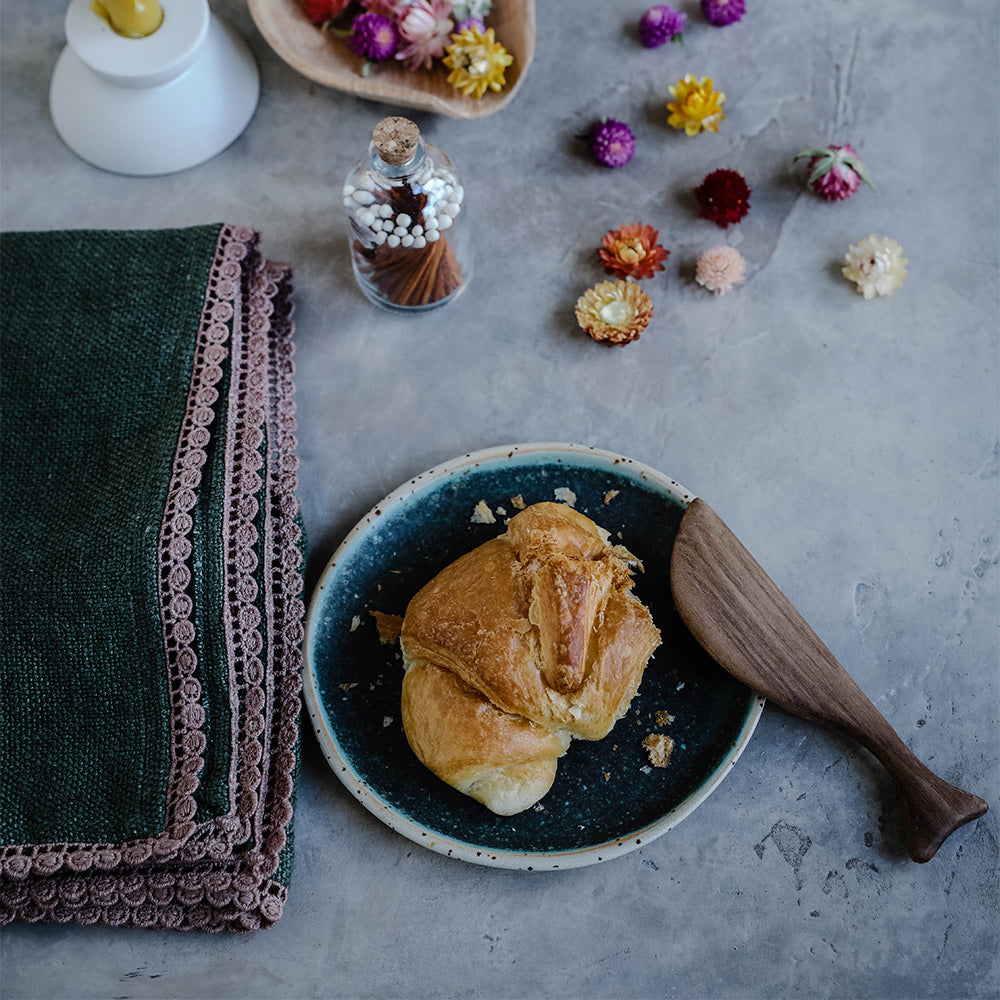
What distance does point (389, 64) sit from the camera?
4.59 feet

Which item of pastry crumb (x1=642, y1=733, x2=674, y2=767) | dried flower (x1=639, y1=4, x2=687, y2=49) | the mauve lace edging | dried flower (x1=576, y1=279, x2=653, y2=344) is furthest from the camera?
dried flower (x1=639, y1=4, x2=687, y2=49)

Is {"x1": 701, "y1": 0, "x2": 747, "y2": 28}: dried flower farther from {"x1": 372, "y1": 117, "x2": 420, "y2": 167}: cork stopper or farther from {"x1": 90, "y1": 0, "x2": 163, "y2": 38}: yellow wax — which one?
{"x1": 90, "y1": 0, "x2": 163, "y2": 38}: yellow wax

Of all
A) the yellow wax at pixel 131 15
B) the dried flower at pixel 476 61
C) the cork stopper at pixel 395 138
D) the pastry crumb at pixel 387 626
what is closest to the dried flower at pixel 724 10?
the dried flower at pixel 476 61

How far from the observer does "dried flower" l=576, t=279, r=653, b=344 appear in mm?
1323

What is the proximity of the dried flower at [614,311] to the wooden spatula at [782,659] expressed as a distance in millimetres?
299

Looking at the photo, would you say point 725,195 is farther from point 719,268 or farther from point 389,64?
point 389,64

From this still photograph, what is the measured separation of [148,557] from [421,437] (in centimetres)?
44

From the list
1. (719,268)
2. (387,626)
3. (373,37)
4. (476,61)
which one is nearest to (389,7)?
(373,37)

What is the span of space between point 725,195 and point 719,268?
117 millimetres

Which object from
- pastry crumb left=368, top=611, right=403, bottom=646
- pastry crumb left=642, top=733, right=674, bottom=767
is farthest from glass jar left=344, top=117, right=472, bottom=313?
pastry crumb left=642, top=733, right=674, bottom=767

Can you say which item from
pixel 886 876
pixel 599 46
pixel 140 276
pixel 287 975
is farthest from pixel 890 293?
pixel 287 975

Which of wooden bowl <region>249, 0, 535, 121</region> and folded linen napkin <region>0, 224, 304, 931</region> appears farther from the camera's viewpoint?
wooden bowl <region>249, 0, 535, 121</region>

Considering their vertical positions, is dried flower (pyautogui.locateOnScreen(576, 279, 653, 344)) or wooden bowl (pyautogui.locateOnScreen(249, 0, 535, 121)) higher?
wooden bowl (pyautogui.locateOnScreen(249, 0, 535, 121))

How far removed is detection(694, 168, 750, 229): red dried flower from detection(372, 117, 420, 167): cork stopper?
503 mm
